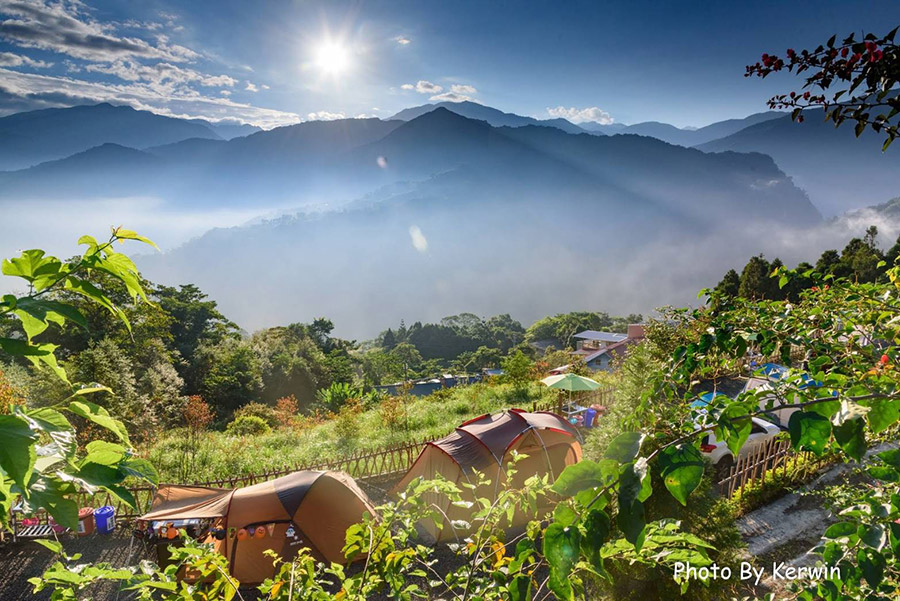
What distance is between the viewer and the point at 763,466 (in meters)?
7.55

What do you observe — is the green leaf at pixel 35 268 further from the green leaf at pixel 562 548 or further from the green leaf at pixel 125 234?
the green leaf at pixel 562 548

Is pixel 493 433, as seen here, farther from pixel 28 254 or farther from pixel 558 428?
pixel 28 254

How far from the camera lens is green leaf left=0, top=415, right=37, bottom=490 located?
0.76m

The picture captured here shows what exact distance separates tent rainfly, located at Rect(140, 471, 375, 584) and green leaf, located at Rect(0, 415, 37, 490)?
22.7ft

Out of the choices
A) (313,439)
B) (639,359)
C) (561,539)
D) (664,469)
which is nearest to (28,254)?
(561,539)

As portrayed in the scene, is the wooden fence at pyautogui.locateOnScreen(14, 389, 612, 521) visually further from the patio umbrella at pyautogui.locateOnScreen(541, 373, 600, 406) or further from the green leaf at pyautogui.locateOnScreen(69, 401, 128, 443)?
the green leaf at pyautogui.locateOnScreen(69, 401, 128, 443)

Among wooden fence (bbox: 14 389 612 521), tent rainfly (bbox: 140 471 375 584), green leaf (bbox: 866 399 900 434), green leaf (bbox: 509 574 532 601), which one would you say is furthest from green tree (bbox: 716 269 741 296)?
green leaf (bbox: 509 574 532 601)

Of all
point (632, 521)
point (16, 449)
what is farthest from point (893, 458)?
point (16, 449)

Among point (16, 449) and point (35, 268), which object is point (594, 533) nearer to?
point (16, 449)

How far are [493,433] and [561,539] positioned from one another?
8.06 meters

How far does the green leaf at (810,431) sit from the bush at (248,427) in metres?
18.8

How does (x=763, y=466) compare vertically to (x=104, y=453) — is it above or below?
below

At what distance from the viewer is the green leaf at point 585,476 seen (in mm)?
791

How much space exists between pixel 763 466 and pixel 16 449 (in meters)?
9.58
